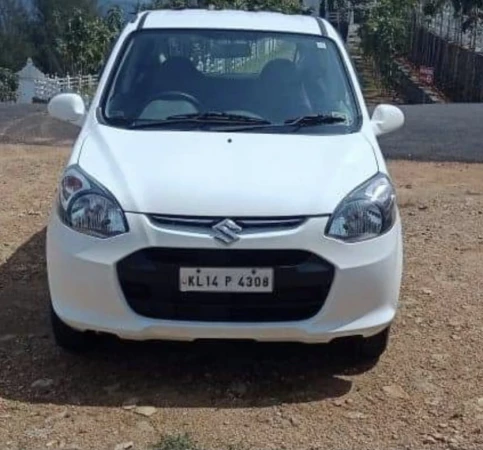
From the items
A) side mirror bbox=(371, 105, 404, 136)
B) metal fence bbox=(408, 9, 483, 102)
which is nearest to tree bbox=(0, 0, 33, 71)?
metal fence bbox=(408, 9, 483, 102)

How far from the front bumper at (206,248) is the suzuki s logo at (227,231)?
0.9 inches

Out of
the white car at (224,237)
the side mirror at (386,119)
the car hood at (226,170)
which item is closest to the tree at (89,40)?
the side mirror at (386,119)

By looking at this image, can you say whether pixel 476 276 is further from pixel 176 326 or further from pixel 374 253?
pixel 176 326

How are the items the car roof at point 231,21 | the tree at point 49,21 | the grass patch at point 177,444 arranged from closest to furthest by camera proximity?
1. the grass patch at point 177,444
2. the car roof at point 231,21
3. the tree at point 49,21

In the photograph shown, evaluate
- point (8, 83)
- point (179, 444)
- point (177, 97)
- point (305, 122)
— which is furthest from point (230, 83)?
point (8, 83)

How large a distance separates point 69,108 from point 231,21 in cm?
109

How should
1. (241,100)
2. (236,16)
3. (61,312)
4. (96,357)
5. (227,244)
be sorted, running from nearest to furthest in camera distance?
(227,244), (61,312), (96,357), (241,100), (236,16)

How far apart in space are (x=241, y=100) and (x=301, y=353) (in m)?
1.38

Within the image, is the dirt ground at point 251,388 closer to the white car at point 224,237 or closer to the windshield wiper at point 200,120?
the white car at point 224,237

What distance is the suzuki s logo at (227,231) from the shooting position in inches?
147

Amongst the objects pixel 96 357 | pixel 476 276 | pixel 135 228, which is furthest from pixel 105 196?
pixel 476 276

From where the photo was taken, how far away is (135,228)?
3775mm

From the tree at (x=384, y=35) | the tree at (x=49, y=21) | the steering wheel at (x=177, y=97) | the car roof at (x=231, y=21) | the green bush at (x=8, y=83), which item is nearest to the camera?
the steering wheel at (x=177, y=97)

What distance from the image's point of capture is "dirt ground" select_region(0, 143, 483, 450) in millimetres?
3684
